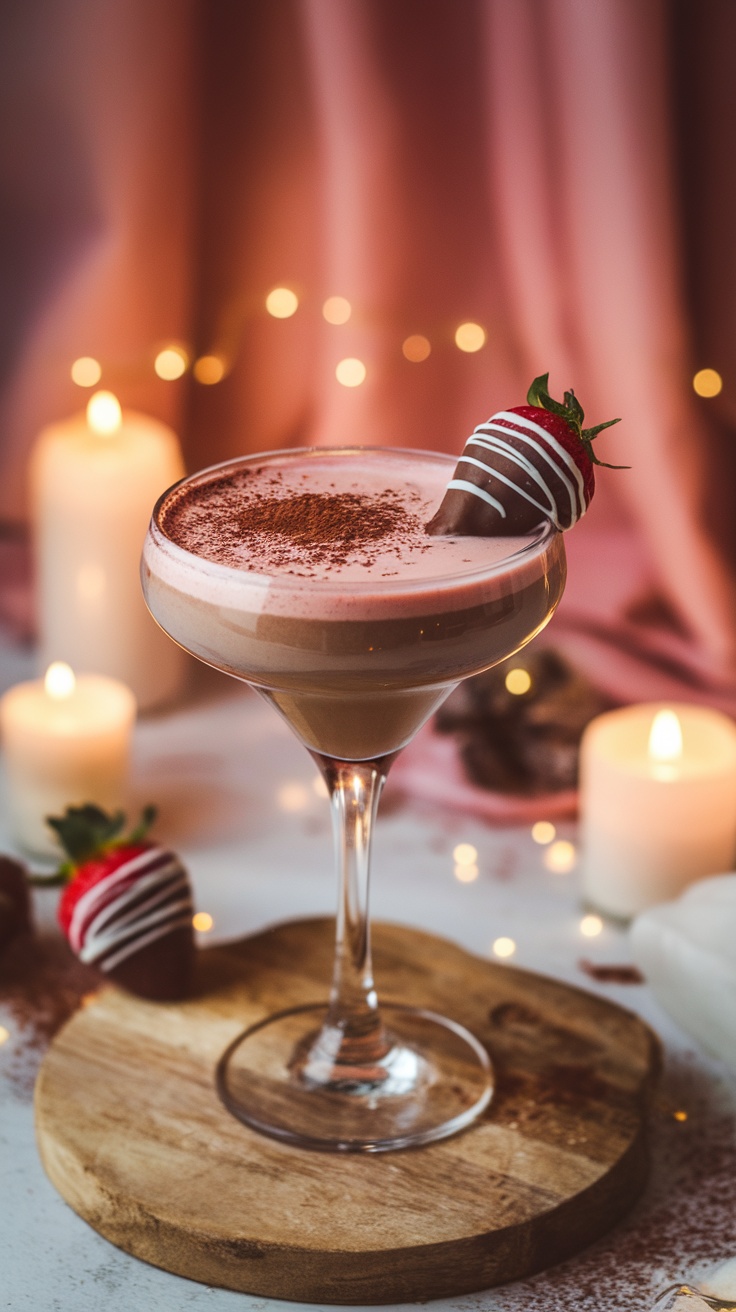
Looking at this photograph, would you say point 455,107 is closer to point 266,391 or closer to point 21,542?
point 266,391

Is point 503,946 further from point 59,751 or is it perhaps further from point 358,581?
point 358,581

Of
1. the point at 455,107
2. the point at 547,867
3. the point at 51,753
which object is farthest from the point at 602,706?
the point at 455,107

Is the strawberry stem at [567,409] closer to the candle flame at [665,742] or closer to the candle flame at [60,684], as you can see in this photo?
the candle flame at [665,742]

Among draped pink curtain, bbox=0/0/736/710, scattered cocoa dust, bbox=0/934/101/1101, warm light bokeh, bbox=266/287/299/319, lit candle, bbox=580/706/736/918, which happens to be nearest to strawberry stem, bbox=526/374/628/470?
lit candle, bbox=580/706/736/918

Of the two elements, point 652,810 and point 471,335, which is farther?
point 471,335

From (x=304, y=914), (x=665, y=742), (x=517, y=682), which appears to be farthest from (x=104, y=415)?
(x=665, y=742)

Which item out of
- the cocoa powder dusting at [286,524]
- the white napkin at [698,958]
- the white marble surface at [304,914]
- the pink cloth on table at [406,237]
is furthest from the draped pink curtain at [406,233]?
the cocoa powder dusting at [286,524]

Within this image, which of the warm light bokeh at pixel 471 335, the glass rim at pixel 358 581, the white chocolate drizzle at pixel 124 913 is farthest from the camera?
the warm light bokeh at pixel 471 335
